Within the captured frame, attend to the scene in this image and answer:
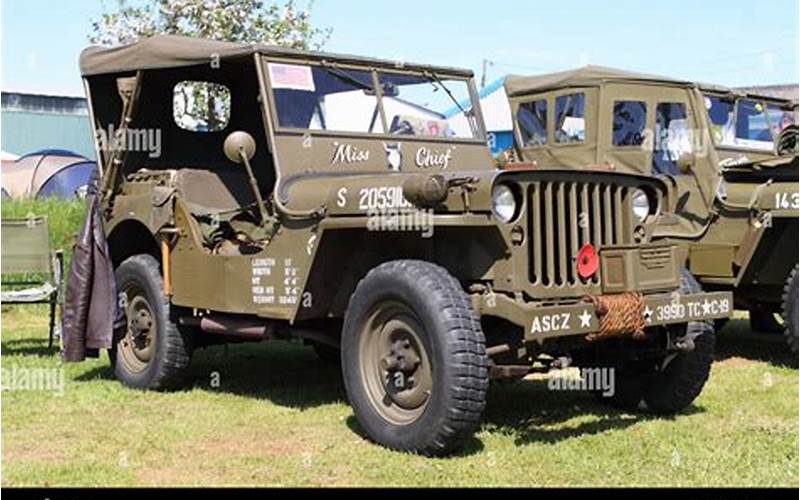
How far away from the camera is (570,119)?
9.05 meters

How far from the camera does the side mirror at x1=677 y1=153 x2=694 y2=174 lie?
8.78 metres

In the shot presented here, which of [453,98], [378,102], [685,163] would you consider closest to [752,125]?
[685,163]

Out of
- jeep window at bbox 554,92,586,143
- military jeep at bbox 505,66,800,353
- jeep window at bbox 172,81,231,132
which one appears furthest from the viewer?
jeep window at bbox 554,92,586,143

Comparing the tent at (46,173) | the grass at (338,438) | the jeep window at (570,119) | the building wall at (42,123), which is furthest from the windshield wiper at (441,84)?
the building wall at (42,123)

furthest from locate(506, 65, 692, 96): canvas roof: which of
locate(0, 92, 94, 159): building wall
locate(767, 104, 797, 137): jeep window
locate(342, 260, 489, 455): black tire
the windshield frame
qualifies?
locate(0, 92, 94, 159): building wall

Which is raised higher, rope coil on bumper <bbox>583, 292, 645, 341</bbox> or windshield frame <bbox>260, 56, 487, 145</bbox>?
windshield frame <bbox>260, 56, 487, 145</bbox>

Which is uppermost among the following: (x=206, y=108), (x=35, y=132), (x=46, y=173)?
(x=35, y=132)

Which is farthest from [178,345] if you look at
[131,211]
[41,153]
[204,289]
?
[41,153]

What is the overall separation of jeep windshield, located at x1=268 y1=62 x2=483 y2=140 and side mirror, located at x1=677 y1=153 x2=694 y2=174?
2455mm

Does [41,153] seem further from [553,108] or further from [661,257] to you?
[661,257]

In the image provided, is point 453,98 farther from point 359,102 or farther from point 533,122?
point 533,122

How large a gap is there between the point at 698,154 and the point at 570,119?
1091 mm

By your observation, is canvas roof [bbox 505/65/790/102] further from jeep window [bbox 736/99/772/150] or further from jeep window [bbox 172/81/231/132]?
jeep window [bbox 172/81/231/132]

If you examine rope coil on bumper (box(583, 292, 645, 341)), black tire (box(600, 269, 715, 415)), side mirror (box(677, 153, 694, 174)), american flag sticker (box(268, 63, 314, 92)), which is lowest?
black tire (box(600, 269, 715, 415))
